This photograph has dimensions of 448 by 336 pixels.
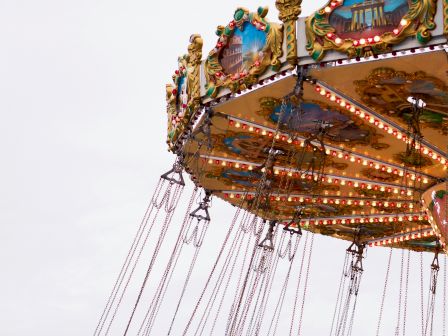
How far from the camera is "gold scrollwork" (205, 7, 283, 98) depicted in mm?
10875

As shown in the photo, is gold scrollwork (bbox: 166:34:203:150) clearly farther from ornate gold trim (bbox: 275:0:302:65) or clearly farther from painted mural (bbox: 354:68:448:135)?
painted mural (bbox: 354:68:448:135)

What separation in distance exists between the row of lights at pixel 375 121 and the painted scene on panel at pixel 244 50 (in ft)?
3.12

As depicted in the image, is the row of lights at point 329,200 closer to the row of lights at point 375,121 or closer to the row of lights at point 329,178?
the row of lights at point 329,178

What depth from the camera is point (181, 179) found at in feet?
48.5

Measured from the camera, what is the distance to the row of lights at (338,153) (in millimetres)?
13407

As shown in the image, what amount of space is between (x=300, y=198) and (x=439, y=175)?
3.60 metres

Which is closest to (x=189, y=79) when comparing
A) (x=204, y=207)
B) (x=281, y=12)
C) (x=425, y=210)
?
(x=281, y=12)

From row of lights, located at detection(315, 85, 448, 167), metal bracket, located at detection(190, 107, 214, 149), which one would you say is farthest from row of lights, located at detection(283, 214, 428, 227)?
metal bracket, located at detection(190, 107, 214, 149)

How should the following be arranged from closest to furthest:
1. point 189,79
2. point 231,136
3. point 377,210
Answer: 1. point 189,79
2. point 231,136
3. point 377,210

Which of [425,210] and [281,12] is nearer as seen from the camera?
[281,12]

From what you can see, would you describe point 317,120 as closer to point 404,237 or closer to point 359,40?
point 359,40

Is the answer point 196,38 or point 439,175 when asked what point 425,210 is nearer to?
point 439,175

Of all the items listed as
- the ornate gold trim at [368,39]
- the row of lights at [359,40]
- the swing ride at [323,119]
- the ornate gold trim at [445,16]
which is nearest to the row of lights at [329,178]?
the swing ride at [323,119]

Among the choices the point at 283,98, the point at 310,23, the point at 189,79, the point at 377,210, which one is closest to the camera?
the point at 310,23
